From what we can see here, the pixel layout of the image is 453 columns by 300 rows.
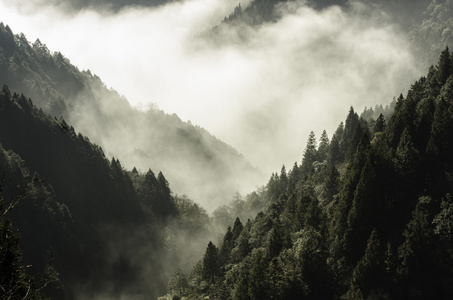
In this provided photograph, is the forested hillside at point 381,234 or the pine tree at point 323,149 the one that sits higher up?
the pine tree at point 323,149

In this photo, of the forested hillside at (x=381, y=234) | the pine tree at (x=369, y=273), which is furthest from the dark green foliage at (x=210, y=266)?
the pine tree at (x=369, y=273)

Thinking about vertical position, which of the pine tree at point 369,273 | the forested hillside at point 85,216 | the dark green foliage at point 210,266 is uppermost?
the forested hillside at point 85,216

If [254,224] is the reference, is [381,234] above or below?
below

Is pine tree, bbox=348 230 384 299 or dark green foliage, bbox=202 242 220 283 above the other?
dark green foliage, bbox=202 242 220 283

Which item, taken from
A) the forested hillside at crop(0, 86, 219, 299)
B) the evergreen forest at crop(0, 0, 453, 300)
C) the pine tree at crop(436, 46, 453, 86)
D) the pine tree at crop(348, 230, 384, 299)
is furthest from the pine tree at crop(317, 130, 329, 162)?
the pine tree at crop(348, 230, 384, 299)

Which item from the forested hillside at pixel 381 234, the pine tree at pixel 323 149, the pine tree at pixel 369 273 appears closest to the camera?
the forested hillside at pixel 381 234

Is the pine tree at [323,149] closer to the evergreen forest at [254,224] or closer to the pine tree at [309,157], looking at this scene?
the evergreen forest at [254,224]

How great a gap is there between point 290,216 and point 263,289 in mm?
33694

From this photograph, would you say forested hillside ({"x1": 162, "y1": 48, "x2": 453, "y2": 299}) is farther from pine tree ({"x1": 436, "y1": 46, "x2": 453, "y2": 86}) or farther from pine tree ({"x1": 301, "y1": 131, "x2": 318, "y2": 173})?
pine tree ({"x1": 301, "y1": 131, "x2": 318, "y2": 173})

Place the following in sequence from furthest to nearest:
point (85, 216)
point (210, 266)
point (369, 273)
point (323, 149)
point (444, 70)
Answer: point (323, 149) → point (85, 216) → point (210, 266) → point (444, 70) → point (369, 273)

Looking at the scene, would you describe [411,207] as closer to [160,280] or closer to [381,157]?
[381,157]

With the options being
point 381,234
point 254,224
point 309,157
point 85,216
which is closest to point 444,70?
point 381,234

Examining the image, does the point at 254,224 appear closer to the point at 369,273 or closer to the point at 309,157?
the point at 369,273

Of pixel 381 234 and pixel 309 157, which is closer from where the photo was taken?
pixel 381 234
